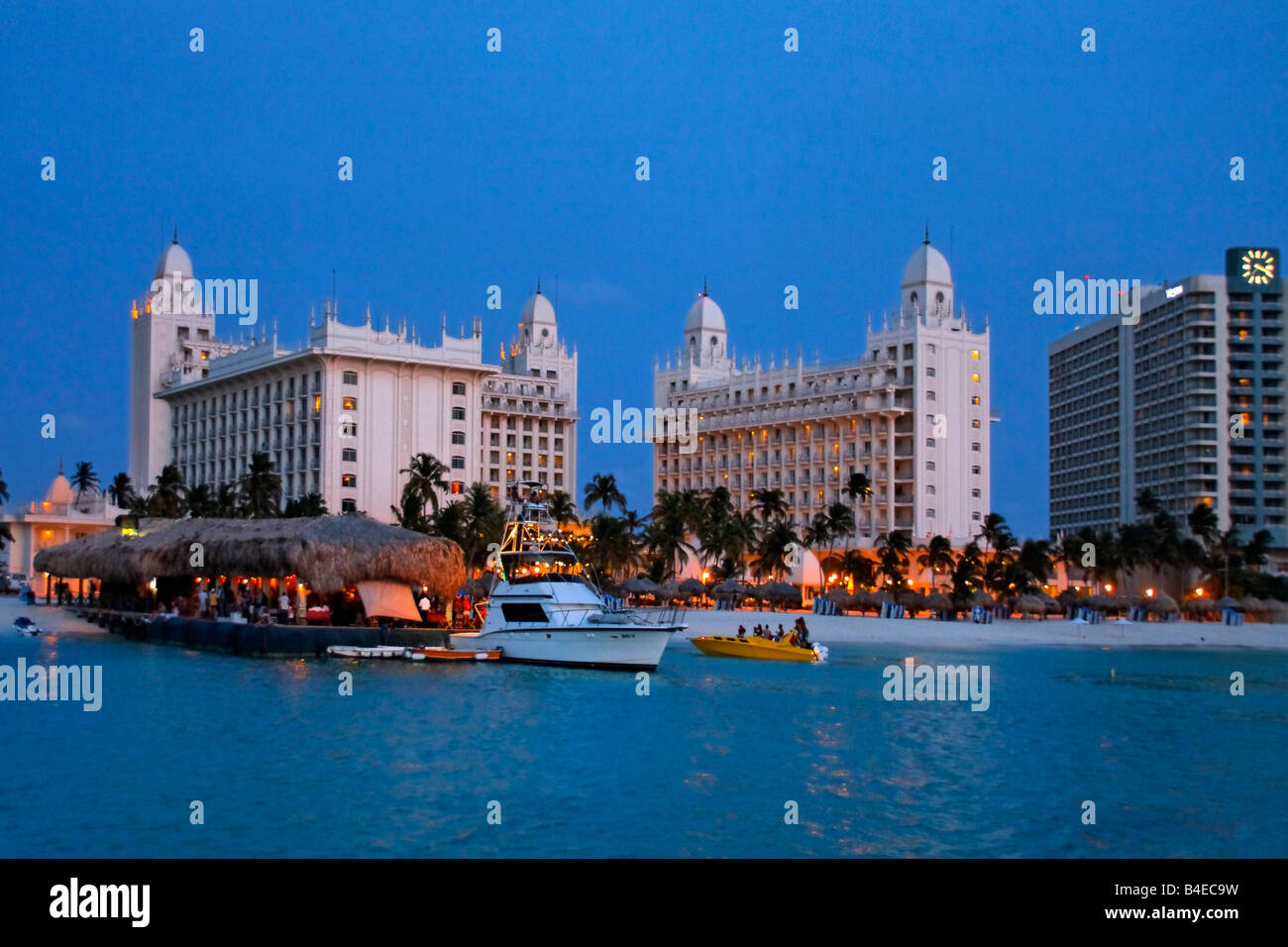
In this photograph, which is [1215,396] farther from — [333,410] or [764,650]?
[764,650]

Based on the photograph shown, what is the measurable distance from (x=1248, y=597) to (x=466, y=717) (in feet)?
245

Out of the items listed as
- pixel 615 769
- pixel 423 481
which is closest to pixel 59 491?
pixel 423 481

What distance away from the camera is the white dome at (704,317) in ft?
422

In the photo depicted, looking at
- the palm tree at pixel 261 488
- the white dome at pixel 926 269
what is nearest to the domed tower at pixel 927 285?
the white dome at pixel 926 269

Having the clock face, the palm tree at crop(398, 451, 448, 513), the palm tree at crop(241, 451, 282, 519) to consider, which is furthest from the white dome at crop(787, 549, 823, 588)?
the clock face

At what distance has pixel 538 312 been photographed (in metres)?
134

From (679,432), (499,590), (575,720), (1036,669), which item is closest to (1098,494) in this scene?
(679,432)

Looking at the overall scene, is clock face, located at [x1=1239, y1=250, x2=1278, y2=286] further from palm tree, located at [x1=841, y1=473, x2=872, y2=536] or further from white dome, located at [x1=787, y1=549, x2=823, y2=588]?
white dome, located at [x1=787, y1=549, x2=823, y2=588]

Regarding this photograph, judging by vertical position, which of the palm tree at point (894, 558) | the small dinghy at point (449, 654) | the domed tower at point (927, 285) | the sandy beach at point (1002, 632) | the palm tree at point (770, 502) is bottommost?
the sandy beach at point (1002, 632)

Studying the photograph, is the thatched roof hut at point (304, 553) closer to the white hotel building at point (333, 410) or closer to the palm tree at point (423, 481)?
the palm tree at point (423, 481)

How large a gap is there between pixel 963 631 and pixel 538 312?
73810 millimetres

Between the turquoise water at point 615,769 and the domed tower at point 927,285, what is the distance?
67.7 meters
